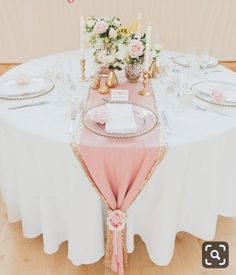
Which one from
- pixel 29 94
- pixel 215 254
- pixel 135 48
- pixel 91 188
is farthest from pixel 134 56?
pixel 215 254

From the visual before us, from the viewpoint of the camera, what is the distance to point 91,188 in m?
1.73

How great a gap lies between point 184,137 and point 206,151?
136 millimetres

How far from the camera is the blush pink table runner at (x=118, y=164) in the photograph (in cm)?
159

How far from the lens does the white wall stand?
13.0 feet

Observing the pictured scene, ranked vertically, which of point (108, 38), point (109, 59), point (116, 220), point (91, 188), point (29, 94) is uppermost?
point (108, 38)

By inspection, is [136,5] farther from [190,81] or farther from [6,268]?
[6,268]

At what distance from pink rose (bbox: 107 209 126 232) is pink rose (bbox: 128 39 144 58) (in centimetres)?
88

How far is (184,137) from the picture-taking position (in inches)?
64.9

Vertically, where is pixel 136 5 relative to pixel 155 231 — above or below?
above

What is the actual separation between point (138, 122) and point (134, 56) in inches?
18.5

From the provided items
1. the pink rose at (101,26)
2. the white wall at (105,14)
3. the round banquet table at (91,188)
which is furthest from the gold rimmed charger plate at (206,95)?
the white wall at (105,14)

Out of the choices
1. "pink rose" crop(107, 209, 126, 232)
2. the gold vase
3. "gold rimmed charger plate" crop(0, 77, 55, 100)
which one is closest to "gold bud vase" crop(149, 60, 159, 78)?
the gold vase

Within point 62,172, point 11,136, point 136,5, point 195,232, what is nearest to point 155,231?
point 195,232

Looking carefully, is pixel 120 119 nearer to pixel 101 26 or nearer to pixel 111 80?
pixel 111 80
